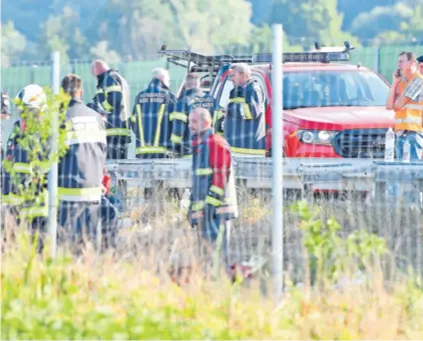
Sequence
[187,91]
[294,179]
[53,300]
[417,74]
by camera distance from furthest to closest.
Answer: [187,91] → [417,74] → [294,179] → [53,300]

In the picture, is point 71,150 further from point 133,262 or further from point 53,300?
point 53,300

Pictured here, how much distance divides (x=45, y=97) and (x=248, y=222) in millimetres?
3445

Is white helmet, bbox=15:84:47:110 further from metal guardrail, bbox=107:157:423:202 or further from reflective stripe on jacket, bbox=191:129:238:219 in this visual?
metal guardrail, bbox=107:157:423:202

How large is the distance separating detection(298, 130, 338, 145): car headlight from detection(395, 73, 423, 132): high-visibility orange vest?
40.0 inches

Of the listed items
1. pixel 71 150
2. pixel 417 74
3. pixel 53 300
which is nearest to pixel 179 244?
pixel 71 150

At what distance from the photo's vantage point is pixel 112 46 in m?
113

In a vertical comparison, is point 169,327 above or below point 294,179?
below

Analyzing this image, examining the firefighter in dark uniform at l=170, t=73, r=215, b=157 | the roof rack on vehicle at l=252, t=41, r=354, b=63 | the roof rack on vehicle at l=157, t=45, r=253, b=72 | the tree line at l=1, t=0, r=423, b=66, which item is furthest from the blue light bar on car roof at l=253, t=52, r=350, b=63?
the tree line at l=1, t=0, r=423, b=66

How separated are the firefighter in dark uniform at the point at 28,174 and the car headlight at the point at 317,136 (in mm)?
4572

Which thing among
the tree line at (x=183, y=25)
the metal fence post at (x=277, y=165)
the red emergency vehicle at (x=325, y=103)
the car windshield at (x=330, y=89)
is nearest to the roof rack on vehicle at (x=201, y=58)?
the red emergency vehicle at (x=325, y=103)

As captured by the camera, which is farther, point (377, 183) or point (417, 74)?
point (417, 74)

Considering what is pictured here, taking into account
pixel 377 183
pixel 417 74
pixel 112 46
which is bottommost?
pixel 377 183

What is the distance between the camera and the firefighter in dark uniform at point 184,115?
1467 centimetres

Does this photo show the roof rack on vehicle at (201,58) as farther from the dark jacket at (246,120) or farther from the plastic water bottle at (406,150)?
the plastic water bottle at (406,150)
